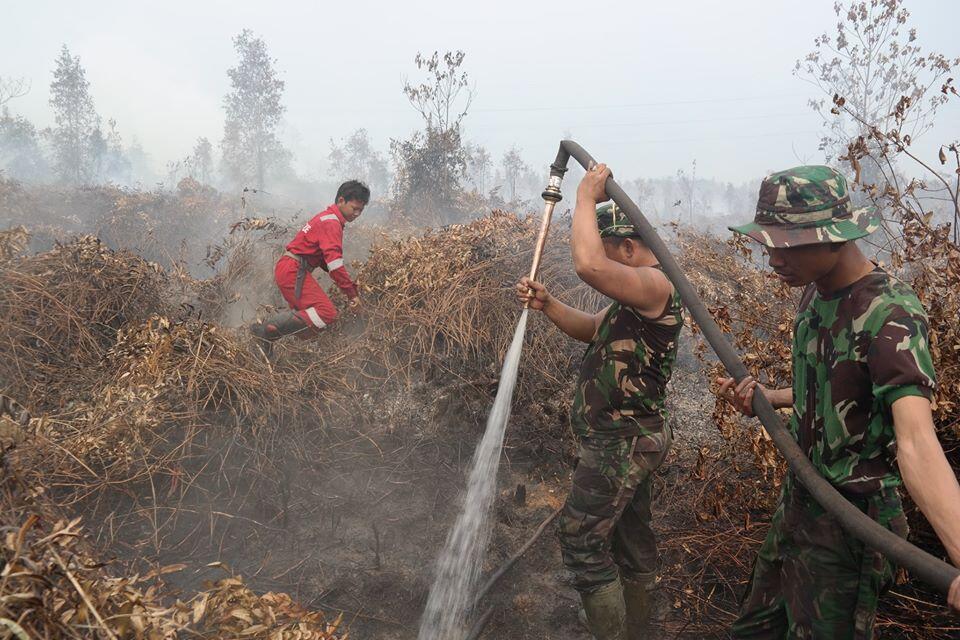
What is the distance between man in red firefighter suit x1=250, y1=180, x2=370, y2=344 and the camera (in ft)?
17.3

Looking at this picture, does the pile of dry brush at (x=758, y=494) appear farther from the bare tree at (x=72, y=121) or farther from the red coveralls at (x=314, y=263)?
the bare tree at (x=72, y=121)

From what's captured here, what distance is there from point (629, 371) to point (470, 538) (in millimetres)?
2232

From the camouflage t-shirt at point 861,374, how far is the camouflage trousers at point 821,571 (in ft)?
0.35

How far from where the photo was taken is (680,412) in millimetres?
5246

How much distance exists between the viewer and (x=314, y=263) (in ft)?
18.1

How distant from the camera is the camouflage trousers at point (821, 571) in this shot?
1617mm

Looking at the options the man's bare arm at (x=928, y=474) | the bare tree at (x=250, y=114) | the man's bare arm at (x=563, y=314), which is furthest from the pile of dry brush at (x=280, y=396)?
the bare tree at (x=250, y=114)

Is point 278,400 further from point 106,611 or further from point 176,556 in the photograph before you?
point 106,611

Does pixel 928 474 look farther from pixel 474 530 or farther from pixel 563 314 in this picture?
pixel 474 530

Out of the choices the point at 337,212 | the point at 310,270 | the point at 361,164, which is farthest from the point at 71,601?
the point at 361,164

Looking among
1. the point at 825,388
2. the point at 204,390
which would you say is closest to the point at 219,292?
the point at 204,390

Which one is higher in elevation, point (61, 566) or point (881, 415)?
point (881, 415)

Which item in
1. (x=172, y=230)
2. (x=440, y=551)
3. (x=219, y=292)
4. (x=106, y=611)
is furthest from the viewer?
(x=172, y=230)

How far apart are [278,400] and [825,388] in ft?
13.2
